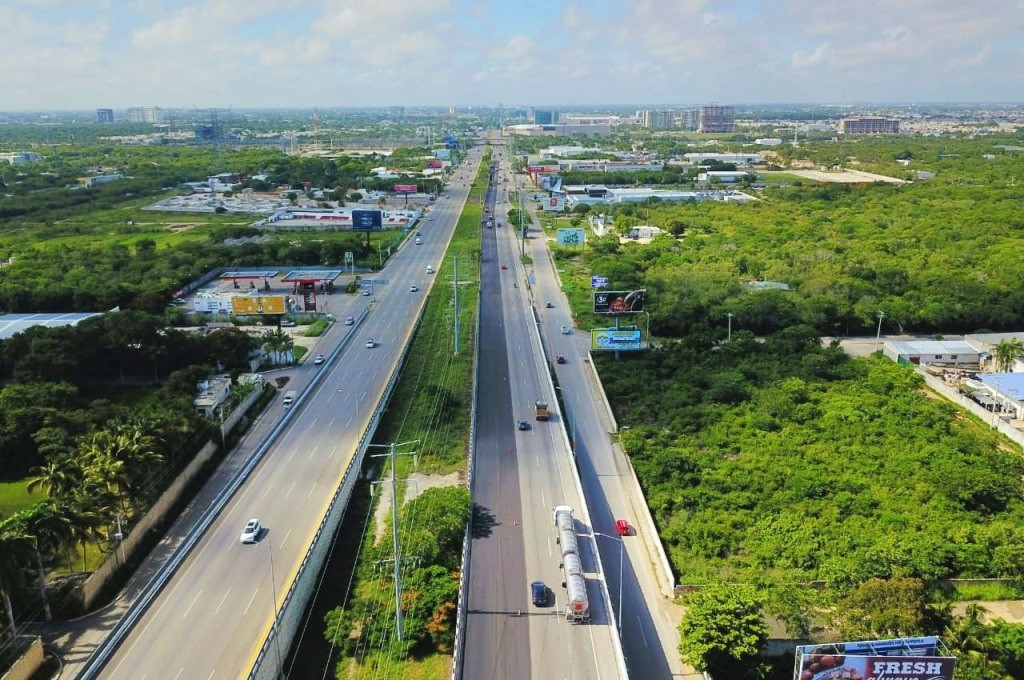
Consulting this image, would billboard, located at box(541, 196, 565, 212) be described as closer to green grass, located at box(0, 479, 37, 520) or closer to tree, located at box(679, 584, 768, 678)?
green grass, located at box(0, 479, 37, 520)

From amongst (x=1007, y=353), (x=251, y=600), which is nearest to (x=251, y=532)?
(x=251, y=600)

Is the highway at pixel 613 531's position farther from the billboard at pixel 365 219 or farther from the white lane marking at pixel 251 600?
the billboard at pixel 365 219

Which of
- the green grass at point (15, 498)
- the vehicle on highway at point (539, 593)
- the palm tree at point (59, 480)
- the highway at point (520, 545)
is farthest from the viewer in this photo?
the green grass at point (15, 498)

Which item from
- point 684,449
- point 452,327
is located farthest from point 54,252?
point 684,449

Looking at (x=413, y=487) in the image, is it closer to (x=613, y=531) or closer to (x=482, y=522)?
(x=482, y=522)

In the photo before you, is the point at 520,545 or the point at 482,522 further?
the point at 482,522

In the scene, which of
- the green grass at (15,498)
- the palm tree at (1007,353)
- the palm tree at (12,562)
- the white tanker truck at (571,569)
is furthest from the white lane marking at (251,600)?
the palm tree at (1007,353)

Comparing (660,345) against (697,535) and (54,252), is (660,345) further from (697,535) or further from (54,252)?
(54,252)
